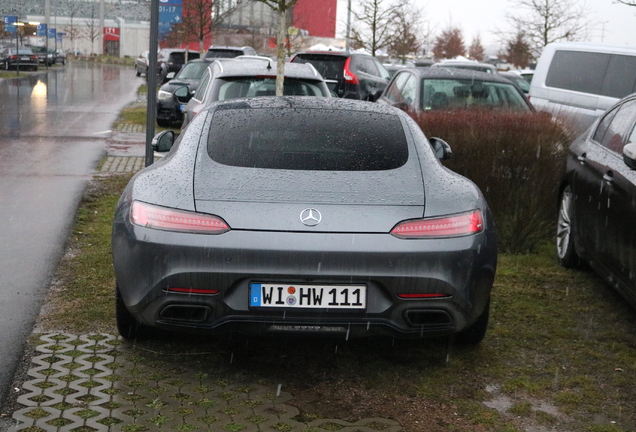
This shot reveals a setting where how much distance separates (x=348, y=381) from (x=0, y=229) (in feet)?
14.9

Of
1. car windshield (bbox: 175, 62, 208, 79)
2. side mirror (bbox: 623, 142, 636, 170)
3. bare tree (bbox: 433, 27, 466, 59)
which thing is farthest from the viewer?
bare tree (bbox: 433, 27, 466, 59)

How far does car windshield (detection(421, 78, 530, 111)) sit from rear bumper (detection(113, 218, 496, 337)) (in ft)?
24.6

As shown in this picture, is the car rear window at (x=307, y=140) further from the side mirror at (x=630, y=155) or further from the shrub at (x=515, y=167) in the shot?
the shrub at (x=515, y=167)

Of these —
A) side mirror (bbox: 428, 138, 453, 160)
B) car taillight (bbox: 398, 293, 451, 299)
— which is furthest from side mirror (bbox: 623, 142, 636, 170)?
car taillight (bbox: 398, 293, 451, 299)

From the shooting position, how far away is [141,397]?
4297mm

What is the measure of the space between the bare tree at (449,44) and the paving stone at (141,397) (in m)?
99.2

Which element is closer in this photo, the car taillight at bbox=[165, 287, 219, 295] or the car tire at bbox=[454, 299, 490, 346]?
the car taillight at bbox=[165, 287, 219, 295]

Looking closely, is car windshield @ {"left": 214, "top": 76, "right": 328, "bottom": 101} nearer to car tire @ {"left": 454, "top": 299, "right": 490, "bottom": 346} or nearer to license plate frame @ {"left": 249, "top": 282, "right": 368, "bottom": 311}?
car tire @ {"left": 454, "top": 299, "right": 490, "bottom": 346}

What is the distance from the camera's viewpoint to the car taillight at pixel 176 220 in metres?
4.31

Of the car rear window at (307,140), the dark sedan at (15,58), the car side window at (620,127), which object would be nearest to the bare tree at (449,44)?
the dark sedan at (15,58)

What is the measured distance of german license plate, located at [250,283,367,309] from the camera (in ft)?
14.1

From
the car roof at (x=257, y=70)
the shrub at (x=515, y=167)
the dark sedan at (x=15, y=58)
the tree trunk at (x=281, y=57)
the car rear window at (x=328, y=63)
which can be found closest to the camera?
the shrub at (x=515, y=167)

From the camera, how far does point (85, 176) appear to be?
11695 millimetres

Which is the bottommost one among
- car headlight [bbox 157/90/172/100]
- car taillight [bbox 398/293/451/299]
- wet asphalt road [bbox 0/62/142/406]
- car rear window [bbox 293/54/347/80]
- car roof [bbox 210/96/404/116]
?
wet asphalt road [bbox 0/62/142/406]
